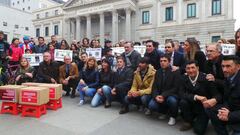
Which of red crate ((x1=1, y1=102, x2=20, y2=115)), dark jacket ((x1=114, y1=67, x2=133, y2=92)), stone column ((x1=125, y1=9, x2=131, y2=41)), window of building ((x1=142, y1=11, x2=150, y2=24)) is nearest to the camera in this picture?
red crate ((x1=1, y1=102, x2=20, y2=115))

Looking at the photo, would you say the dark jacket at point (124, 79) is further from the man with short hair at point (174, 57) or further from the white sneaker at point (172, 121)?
the white sneaker at point (172, 121)

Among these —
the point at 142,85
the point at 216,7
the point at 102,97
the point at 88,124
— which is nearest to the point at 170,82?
the point at 142,85

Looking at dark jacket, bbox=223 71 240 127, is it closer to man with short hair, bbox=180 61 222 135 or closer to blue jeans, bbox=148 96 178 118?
man with short hair, bbox=180 61 222 135

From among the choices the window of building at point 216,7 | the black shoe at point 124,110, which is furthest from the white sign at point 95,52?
the window of building at point 216,7

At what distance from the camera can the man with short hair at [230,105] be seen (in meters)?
3.44

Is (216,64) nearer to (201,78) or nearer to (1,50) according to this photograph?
(201,78)

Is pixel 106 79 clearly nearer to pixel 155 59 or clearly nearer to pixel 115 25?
pixel 155 59

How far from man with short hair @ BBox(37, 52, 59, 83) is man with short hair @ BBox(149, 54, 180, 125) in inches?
138

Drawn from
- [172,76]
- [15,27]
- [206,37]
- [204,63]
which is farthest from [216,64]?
[15,27]

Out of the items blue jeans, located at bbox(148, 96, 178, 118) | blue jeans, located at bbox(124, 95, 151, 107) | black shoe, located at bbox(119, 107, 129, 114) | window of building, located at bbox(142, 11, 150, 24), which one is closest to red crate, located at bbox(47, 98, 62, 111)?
black shoe, located at bbox(119, 107, 129, 114)

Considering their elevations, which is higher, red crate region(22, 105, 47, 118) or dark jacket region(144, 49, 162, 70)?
dark jacket region(144, 49, 162, 70)

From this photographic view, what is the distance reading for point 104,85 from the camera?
6.30m

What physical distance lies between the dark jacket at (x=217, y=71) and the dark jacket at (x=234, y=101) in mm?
299

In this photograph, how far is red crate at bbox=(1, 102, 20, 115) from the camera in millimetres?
5523
